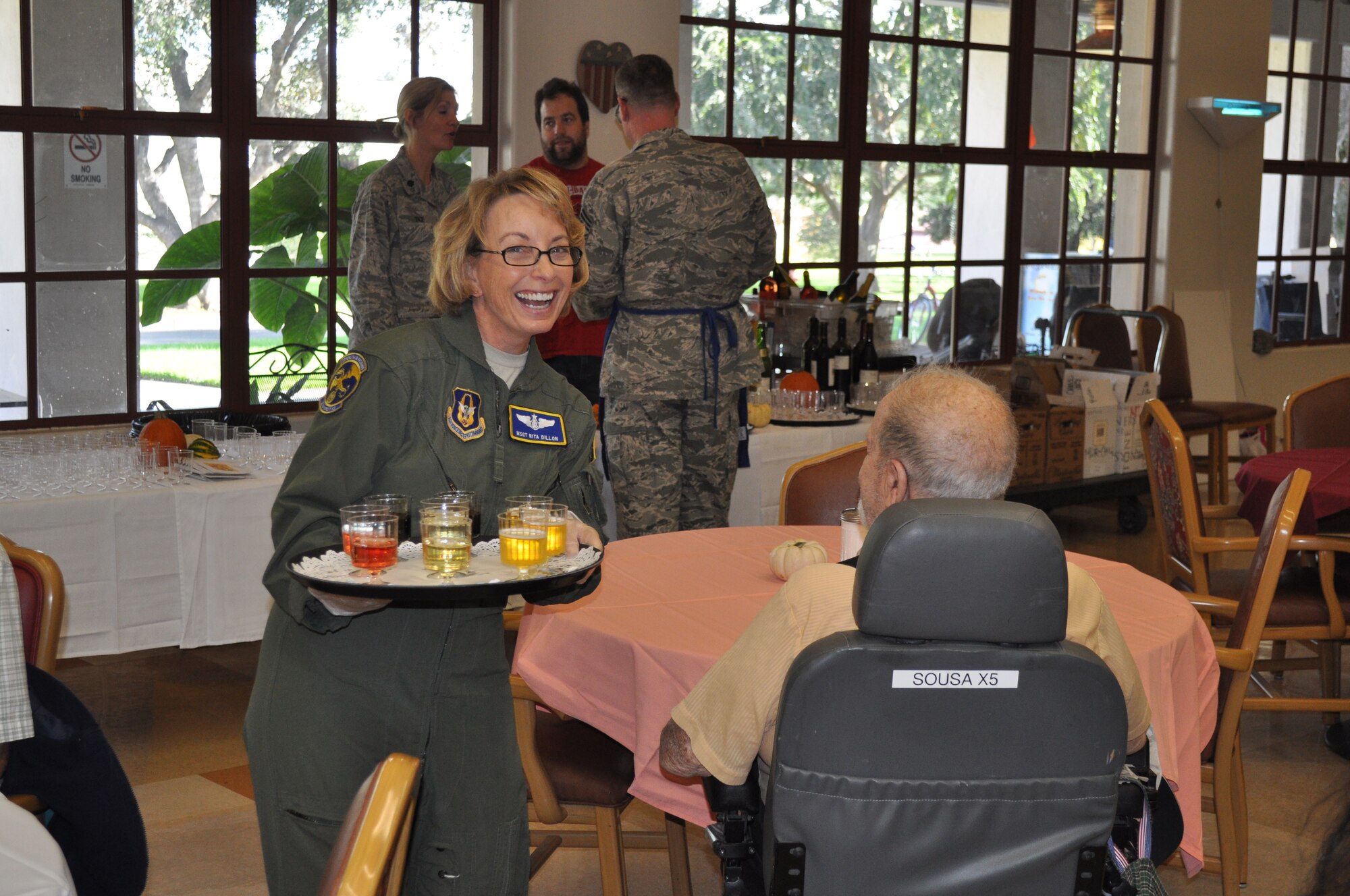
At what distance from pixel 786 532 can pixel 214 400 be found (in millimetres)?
3086

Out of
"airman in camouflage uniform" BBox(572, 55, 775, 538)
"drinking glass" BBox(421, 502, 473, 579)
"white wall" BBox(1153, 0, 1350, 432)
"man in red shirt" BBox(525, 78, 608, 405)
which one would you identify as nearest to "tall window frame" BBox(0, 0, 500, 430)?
"man in red shirt" BBox(525, 78, 608, 405)

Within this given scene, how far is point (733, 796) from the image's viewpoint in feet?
6.40

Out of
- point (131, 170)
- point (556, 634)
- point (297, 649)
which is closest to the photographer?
point (297, 649)

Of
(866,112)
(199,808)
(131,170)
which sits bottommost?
(199,808)

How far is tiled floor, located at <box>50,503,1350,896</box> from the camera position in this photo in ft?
10.6

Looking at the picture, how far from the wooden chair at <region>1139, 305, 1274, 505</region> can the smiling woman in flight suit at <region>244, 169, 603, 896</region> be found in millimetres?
5598

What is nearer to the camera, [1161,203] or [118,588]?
[118,588]

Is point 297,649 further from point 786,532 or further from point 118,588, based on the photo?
point 118,588

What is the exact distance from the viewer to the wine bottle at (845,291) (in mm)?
5914

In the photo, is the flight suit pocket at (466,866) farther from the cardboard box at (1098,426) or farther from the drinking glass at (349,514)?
the cardboard box at (1098,426)

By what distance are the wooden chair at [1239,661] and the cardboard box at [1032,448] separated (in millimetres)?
3131

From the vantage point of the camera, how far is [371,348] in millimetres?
1964

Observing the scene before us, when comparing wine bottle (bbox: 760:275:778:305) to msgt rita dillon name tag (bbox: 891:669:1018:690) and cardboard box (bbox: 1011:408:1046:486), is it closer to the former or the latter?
cardboard box (bbox: 1011:408:1046:486)

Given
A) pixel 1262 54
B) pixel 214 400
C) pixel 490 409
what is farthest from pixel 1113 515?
pixel 490 409
